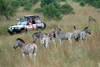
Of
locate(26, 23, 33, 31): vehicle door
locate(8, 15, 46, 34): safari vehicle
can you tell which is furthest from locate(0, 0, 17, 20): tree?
locate(26, 23, 33, 31): vehicle door

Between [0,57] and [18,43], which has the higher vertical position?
[18,43]

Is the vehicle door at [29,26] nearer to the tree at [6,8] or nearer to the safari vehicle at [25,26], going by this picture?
the safari vehicle at [25,26]

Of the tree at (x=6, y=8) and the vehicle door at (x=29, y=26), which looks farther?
the tree at (x=6, y=8)

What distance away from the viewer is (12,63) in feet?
22.5

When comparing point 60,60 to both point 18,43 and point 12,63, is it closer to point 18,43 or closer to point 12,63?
point 12,63

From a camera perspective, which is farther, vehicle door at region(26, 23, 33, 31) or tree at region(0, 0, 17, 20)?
tree at region(0, 0, 17, 20)

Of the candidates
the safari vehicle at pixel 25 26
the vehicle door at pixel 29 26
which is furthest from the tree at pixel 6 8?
the vehicle door at pixel 29 26

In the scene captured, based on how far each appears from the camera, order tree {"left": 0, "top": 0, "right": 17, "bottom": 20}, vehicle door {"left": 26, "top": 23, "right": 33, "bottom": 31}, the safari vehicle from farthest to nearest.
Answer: tree {"left": 0, "top": 0, "right": 17, "bottom": 20} → vehicle door {"left": 26, "top": 23, "right": 33, "bottom": 31} → the safari vehicle

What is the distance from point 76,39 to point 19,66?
4836 millimetres

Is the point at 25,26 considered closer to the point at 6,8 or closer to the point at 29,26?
the point at 29,26

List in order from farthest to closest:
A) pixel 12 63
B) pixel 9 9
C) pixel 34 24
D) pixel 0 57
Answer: pixel 9 9, pixel 34 24, pixel 0 57, pixel 12 63

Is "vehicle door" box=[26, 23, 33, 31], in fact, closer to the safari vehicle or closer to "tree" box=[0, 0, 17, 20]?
the safari vehicle

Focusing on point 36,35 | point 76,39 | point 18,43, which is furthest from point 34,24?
point 18,43

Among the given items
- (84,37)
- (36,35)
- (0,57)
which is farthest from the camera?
(36,35)
